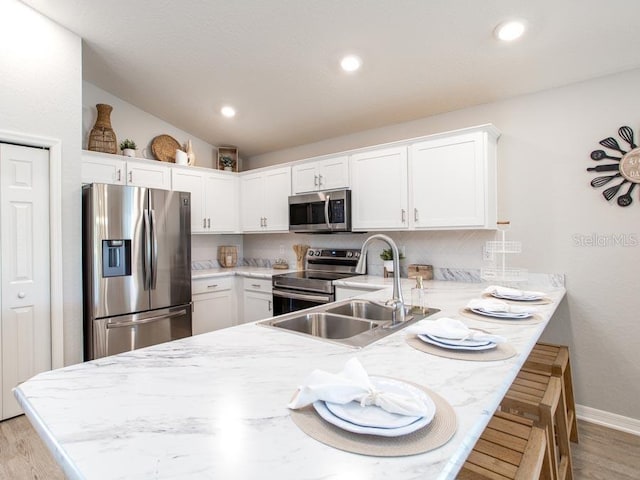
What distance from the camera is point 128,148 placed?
3.49 metres

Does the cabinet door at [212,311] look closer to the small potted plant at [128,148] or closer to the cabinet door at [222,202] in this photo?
the cabinet door at [222,202]

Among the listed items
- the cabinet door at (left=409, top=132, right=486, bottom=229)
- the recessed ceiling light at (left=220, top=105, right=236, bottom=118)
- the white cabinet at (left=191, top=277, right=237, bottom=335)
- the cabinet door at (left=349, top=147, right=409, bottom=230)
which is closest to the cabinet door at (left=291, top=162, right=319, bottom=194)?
the cabinet door at (left=349, top=147, right=409, bottom=230)

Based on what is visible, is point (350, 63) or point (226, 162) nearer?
point (350, 63)

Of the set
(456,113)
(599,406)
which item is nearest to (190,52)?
(456,113)

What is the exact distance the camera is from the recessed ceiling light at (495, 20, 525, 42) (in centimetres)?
204

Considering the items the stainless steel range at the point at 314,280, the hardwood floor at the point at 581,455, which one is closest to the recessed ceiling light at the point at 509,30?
the stainless steel range at the point at 314,280

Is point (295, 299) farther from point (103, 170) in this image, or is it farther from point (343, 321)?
point (103, 170)

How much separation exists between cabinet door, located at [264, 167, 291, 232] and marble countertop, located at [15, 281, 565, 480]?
2.56 m

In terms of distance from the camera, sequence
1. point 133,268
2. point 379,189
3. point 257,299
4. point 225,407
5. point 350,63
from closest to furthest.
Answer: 1. point 225,407
2. point 350,63
3. point 133,268
4. point 379,189
5. point 257,299

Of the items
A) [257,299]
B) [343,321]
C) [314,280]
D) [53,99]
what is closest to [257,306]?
[257,299]

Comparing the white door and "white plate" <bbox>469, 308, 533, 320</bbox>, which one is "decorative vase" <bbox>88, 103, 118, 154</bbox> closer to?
the white door

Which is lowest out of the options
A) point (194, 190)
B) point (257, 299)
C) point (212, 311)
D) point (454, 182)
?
point (212, 311)

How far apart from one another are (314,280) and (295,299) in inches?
11.3

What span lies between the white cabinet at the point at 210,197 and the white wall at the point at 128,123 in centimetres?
44
